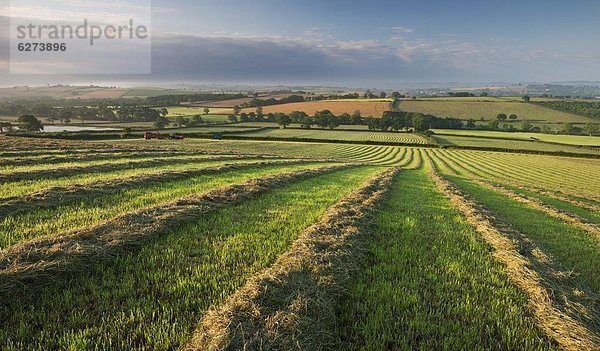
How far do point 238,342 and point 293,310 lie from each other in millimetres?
902

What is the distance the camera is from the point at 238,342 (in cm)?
366

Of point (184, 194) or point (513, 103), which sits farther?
point (513, 103)

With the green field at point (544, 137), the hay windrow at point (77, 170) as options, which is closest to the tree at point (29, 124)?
the hay windrow at point (77, 170)

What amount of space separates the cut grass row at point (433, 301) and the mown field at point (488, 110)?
420 ft

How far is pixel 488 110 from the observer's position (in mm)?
135625

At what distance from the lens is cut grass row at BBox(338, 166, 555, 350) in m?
4.21

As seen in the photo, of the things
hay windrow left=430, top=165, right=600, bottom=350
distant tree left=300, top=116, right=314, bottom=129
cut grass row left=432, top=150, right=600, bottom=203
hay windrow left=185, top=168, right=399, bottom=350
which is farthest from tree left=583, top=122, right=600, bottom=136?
hay windrow left=185, top=168, right=399, bottom=350

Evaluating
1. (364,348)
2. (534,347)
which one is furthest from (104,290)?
(534,347)

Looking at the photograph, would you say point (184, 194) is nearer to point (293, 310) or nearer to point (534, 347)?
point (293, 310)

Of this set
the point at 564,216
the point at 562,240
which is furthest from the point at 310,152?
the point at 562,240

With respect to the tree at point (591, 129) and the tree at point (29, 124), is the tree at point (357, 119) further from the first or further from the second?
the tree at point (29, 124)

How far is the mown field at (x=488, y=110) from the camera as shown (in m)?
124

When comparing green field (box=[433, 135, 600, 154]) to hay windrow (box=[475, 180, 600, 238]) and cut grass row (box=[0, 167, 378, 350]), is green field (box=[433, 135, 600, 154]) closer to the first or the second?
hay windrow (box=[475, 180, 600, 238])

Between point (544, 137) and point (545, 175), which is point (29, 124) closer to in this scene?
point (545, 175)
